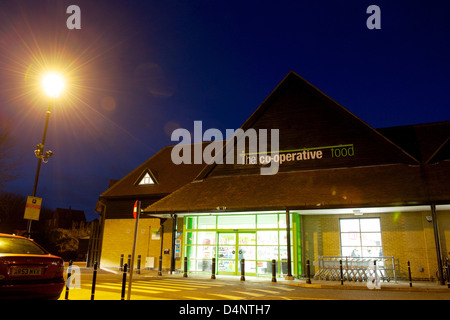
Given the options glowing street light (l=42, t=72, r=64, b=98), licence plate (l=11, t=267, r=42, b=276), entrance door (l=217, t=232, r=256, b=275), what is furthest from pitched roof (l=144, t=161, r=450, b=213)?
licence plate (l=11, t=267, r=42, b=276)

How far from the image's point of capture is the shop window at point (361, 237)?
1861 centimetres

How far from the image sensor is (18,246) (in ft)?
27.5

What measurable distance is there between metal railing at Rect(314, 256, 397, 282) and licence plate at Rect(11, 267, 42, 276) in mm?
13224

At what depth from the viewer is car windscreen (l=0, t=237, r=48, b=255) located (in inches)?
317

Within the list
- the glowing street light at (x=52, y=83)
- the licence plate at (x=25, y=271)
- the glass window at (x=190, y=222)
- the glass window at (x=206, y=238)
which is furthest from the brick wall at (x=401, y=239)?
the licence plate at (x=25, y=271)

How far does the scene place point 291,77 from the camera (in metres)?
22.6

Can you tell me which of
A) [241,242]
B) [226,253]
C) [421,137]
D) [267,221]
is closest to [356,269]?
[267,221]

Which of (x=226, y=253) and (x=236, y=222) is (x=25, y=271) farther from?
(x=226, y=253)

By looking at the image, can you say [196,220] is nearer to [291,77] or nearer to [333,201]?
[333,201]

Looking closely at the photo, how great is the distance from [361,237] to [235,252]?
679 centimetres

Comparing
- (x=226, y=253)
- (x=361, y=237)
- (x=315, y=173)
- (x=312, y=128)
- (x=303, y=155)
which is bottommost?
(x=226, y=253)

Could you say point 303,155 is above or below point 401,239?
above

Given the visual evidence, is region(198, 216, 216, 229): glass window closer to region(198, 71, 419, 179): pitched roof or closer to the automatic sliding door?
the automatic sliding door
